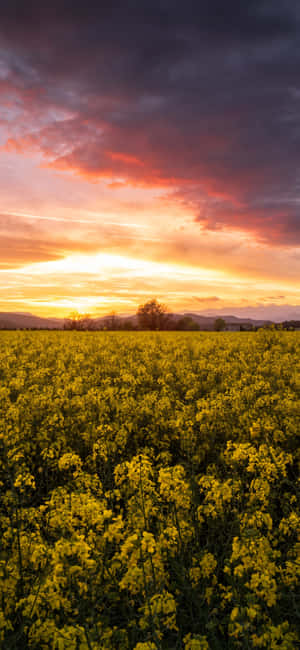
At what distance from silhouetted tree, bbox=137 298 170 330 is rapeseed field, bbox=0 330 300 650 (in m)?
93.6

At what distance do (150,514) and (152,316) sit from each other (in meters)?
106

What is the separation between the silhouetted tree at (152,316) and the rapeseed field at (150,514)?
307 feet

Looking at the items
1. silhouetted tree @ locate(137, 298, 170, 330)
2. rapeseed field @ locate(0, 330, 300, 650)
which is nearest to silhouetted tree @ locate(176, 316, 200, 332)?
silhouetted tree @ locate(137, 298, 170, 330)

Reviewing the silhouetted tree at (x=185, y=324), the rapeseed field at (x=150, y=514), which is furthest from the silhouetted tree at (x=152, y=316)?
the rapeseed field at (x=150, y=514)

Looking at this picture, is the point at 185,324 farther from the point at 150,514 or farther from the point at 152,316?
the point at 150,514

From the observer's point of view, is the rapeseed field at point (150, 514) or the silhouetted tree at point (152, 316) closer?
the rapeseed field at point (150, 514)

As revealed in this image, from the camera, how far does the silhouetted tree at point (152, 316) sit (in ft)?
358

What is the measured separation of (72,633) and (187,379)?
31.8ft

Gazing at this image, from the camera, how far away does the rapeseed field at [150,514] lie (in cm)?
426

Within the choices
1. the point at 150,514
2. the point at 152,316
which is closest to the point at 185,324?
the point at 152,316

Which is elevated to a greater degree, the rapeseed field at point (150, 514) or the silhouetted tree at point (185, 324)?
the silhouetted tree at point (185, 324)

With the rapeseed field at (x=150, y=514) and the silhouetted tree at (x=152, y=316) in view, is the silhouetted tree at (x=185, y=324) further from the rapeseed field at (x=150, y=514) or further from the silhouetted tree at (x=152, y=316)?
the rapeseed field at (x=150, y=514)

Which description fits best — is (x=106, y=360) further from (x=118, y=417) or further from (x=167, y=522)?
(x=167, y=522)

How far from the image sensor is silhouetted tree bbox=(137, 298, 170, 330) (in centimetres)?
10906
